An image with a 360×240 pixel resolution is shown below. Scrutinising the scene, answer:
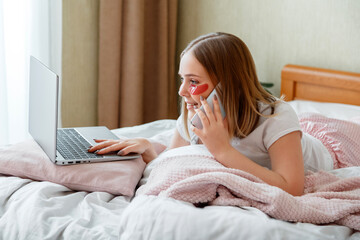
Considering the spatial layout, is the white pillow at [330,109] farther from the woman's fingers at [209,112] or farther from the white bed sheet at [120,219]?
the white bed sheet at [120,219]

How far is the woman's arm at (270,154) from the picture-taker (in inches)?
51.3

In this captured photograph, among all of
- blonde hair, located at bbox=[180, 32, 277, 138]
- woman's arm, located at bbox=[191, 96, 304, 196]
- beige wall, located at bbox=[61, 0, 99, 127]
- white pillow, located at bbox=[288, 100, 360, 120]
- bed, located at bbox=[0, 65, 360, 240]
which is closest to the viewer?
bed, located at bbox=[0, 65, 360, 240]

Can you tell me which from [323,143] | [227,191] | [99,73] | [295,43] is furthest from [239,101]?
[99,73]

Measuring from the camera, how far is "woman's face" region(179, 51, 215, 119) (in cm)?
143

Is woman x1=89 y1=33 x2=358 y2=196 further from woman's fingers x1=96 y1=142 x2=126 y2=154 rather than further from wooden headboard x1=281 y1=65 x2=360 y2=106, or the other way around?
wooden headboard x1=281 y1=65 x2=360 y2=106

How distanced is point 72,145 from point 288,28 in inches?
62.5

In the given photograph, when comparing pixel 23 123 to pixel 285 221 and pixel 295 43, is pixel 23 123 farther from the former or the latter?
pixel 285 221

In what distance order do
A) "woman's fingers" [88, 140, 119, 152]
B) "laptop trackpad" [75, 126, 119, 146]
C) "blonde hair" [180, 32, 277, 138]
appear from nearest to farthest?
"blonde hair" [180, 32, 277, 138] → "woman's fingers" [88, 140, 119, 152] → "laptop trackpad" [75, 126, 119, 146]

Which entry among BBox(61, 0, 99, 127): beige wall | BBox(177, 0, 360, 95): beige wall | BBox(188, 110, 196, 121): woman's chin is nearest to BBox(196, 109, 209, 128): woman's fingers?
BBox(188, 110, 196, 121): woman's chin

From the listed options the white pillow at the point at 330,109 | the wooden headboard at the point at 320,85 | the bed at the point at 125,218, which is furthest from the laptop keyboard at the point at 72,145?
the wooden headboard at the point at 320,85

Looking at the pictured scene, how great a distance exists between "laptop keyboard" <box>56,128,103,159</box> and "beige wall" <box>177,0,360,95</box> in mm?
1451

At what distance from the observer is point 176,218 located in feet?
3.46

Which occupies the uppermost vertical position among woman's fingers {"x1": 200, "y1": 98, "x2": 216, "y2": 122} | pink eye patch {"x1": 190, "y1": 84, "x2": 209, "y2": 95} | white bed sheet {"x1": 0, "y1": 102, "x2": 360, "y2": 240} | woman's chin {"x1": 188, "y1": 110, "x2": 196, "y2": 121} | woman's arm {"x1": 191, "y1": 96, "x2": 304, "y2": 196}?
pink eye patch {"x1": 190, "y1": 84, "x2": 209, "y2": 95}

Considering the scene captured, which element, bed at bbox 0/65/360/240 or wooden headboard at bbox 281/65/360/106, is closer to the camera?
bed at bbox 0/65/360/240
